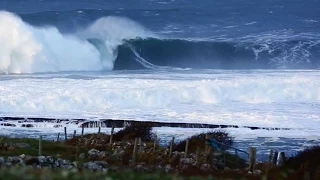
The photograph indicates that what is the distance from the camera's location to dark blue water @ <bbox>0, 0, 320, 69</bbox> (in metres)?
55.8

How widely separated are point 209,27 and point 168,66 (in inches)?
603

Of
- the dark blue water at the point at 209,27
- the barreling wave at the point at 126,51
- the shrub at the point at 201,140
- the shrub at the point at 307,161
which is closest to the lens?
the shrub at the point at 307,161

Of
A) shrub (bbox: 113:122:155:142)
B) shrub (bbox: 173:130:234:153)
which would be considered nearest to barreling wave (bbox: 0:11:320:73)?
shrub (bbox: 113:122:155:142)

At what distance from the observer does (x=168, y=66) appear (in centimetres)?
5419

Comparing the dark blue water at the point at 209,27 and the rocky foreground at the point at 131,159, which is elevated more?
the dark blue water at the point at 209,27

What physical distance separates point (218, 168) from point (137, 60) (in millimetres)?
38372

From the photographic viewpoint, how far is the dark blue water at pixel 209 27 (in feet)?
183

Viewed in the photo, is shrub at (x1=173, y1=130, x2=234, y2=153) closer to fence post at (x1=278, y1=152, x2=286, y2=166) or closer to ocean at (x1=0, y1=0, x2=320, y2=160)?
ocean at (x1=0, y1=0, x2=320, y2=160)

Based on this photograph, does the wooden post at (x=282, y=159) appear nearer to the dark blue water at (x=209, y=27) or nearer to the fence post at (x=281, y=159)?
the fence post at (x=281, y=159)

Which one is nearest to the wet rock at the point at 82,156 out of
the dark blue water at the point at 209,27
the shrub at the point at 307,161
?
the shrub at the point at 307,161

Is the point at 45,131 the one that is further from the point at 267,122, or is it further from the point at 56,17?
the point at 56,17

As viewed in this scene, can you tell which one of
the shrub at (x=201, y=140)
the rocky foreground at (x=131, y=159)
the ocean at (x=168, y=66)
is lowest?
the rocky foreground at (x=131, y=159)

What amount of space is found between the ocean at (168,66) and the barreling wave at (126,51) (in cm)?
8

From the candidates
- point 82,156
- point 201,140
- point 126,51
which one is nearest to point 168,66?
point 126,51
